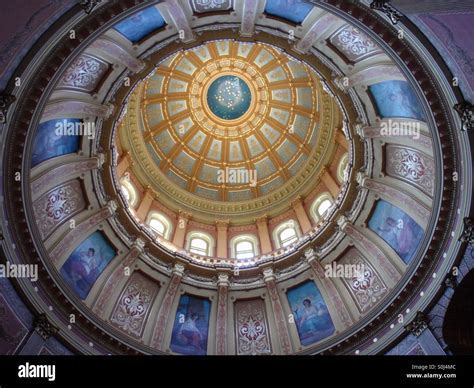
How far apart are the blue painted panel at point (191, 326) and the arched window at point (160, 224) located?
5022 mm

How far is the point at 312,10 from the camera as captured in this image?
20188mm

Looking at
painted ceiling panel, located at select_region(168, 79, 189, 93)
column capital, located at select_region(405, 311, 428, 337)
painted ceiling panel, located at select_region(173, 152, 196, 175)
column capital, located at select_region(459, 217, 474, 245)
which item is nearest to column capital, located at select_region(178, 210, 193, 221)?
painted ceiling panel, located at select_region(173, 152, 196, 175)

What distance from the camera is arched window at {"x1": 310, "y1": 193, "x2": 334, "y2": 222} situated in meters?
30.7

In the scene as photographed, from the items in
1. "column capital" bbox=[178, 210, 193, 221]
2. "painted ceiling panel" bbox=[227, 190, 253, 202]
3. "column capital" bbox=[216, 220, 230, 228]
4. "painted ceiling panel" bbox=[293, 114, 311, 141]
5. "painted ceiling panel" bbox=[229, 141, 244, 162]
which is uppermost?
"painted ceiling panel" bbox=[229, 141, 244, 162]

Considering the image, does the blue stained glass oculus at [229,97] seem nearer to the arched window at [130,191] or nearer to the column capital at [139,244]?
the arched window at [130,191]

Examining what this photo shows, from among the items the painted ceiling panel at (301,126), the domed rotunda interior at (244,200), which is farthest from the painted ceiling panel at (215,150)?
the painted ceiling panel at (301,126)

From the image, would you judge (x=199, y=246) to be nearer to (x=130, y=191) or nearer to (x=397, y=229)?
(x=130, y=191)

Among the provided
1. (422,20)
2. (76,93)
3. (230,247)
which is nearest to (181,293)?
(230,247)

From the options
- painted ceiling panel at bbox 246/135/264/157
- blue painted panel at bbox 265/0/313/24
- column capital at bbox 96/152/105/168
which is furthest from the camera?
painted ceiling panel at bbox 246/135/264/157

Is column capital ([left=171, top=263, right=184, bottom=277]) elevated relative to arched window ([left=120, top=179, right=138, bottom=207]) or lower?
lower

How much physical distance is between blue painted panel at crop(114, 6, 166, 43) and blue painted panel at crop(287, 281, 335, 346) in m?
15.1

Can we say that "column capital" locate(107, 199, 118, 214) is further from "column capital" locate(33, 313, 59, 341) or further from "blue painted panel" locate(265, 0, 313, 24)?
"blue painted panel" locate(265, 0, 313, 24)
